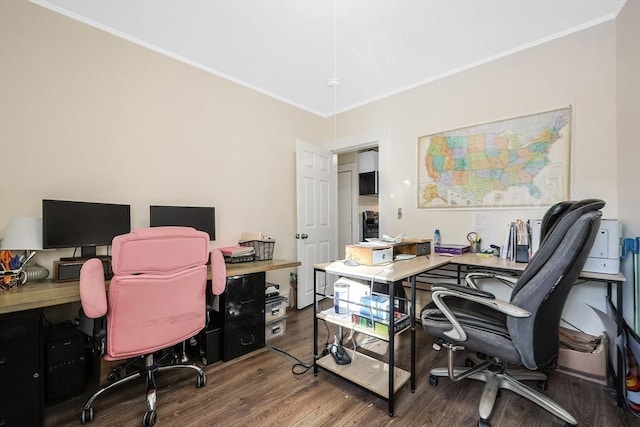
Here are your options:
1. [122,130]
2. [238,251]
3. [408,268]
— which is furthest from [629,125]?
[122,130]

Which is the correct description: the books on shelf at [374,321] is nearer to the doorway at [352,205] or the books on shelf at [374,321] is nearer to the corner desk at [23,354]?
the corner desk at [23,354]

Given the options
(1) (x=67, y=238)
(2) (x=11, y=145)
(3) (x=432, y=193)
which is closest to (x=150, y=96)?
(2) (x=11, y=145)

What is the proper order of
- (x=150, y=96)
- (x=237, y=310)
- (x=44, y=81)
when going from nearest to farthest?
(x=44, y=81)
(x=237, y=310)
(x=150, y=96)

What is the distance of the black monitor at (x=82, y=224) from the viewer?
1757 mm

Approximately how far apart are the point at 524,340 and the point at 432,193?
1.82 meters

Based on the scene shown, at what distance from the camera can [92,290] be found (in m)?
1.33

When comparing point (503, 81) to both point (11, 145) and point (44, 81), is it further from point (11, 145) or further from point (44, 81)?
point (11, 145)

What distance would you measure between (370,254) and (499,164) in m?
1.66

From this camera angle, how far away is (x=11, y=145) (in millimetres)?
1786

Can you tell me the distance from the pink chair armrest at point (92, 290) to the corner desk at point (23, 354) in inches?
8.9

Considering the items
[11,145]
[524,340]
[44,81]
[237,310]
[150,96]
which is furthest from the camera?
[150,96]

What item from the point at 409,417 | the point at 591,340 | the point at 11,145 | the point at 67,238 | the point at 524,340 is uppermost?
the point at 11,145

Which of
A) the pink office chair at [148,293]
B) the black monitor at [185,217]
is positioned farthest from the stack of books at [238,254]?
the pink office chair at [148,293]

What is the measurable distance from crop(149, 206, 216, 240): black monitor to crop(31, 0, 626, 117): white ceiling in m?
1.43
